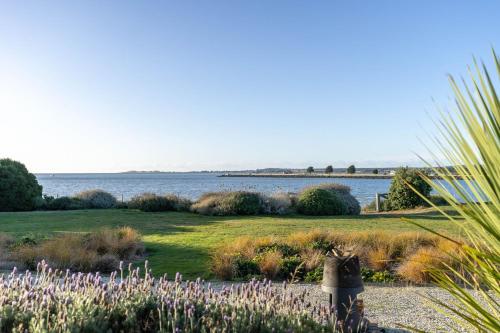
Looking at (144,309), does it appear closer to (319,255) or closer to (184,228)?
(319,255)

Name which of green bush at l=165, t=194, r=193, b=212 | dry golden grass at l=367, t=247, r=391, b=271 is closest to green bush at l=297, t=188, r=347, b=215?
green bush at l=165, t=194, r=193, b=212

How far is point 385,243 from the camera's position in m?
9.74

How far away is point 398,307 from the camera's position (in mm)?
6453

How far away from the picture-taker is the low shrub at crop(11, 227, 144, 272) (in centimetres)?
891

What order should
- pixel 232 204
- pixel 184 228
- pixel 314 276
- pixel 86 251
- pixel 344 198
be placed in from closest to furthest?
1. pixel 314 276
2. pixel 86 251
3. pixel 184 228
4. pixel 232 204
5. pixel 344 198

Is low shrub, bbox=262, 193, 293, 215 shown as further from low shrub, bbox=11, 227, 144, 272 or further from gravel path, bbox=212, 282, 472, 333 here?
gravel path, bbox=212, 282, 472, 333

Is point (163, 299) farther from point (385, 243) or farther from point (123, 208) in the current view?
point (123, 208)

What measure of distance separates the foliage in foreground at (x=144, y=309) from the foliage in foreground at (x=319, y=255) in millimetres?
3662

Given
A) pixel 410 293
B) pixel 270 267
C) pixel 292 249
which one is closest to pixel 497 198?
pixel 410 293

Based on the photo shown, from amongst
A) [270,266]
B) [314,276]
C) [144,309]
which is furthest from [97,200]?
[144,309]

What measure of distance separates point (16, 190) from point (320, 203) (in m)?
17.1

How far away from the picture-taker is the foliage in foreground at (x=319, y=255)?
8.26 meters

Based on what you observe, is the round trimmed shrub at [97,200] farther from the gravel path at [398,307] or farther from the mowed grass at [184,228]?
the gravel path at [398,307]

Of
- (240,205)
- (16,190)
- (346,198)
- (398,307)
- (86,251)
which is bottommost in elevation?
(398,307)
